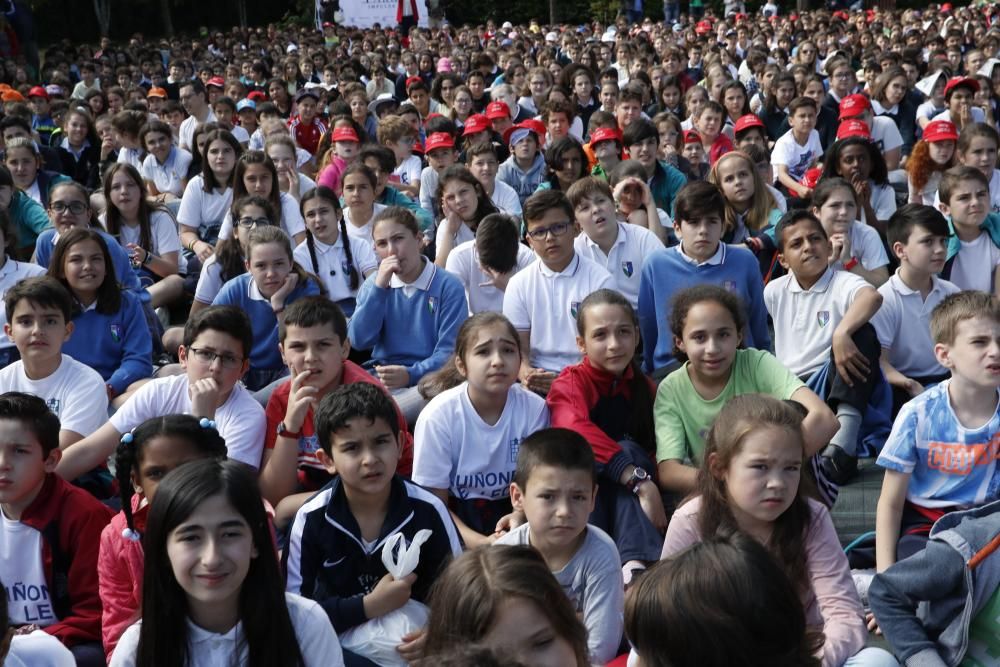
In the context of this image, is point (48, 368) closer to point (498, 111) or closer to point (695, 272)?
point (695, 272)

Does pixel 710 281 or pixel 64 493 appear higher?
pixel 710 281

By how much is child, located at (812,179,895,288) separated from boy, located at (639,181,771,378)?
0.66 metres

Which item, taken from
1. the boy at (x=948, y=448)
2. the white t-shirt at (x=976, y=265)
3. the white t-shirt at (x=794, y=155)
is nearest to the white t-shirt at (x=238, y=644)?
the boy at (x=948, y=448)

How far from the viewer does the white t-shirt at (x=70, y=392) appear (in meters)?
4.26

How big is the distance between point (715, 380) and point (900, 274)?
4.76 feet

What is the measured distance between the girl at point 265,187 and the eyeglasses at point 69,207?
101 centimetres

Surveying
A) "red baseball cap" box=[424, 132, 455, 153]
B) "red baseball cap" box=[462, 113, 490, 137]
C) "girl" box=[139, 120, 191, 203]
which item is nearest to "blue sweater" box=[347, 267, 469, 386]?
"red baseball cap" box=[424, 132, 455, 153]

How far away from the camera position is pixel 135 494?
3162 millimetres

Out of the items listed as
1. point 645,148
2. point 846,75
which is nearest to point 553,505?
point 645,148

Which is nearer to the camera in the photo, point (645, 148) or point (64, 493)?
point (64, 493)

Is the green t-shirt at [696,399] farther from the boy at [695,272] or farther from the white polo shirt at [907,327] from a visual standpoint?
the white polo shirt at [907,327]

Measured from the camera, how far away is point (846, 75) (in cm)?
1088

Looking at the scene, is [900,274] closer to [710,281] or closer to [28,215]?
[710,281]

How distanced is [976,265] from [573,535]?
3.35 metres
